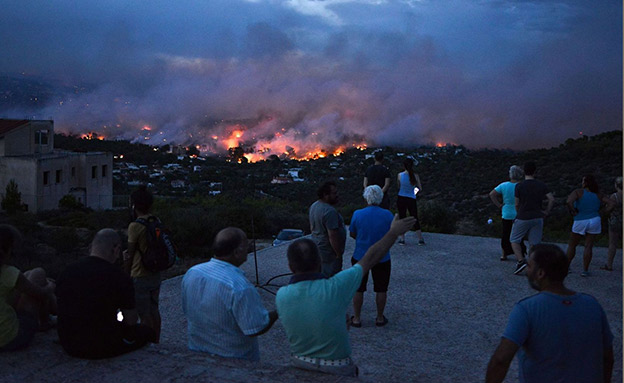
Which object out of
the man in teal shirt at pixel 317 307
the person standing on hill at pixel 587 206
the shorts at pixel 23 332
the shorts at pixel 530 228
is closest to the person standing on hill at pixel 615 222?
the person standing on hill at pixel 587 206

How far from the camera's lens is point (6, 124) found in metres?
38.0

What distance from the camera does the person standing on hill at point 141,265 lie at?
4.89m

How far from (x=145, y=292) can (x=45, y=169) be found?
32675 millimetres

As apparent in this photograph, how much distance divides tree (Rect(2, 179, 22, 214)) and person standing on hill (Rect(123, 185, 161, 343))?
2744 cm

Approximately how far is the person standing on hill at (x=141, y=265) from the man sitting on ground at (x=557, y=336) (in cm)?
316

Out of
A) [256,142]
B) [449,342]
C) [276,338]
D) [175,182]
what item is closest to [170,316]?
[276,338]

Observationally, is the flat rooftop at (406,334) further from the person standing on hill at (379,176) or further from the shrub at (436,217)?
the shrub at (436,217)

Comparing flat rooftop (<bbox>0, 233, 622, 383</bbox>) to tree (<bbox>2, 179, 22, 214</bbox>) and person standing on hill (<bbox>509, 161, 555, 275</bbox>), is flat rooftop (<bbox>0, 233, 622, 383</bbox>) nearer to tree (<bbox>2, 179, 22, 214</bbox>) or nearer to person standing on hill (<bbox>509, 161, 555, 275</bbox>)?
person standing on hill (<bbox>509, 161, 555, 275</bbox>)

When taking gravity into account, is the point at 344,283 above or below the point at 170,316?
above

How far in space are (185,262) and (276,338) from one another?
651 cm

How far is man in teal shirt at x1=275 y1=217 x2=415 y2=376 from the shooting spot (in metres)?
3.25

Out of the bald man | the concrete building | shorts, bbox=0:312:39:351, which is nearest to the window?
the concrete building

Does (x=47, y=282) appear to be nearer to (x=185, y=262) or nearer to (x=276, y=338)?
(x=276, y=338)

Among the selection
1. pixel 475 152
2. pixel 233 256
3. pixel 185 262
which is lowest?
pixel 185 262
